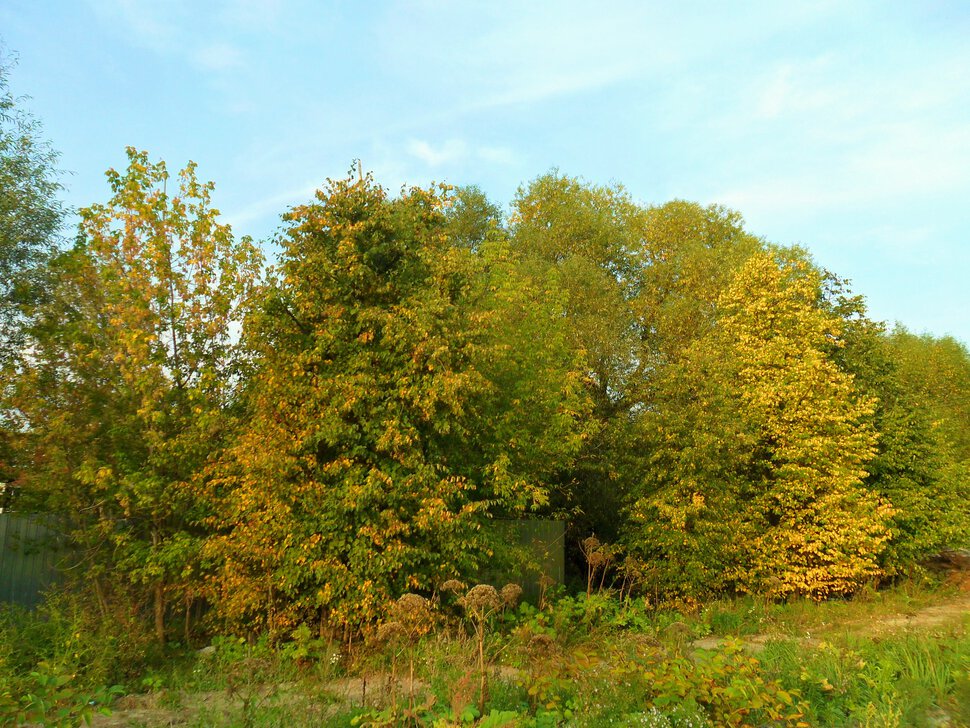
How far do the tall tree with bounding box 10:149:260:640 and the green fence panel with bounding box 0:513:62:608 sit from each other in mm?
767

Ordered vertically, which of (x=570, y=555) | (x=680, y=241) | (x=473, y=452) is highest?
(x=680, y=241)

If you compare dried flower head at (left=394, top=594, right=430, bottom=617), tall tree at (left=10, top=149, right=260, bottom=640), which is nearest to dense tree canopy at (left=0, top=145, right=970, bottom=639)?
tall tree at (left=10, top=149, right=260, bottom=640)

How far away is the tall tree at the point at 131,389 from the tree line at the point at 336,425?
0.13 feet

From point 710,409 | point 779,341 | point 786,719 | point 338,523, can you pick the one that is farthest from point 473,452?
point 779,341

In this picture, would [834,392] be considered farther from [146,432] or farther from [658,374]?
[146,432]

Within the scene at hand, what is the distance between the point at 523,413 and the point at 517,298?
9.95 feet

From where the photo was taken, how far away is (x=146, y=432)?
10.9m

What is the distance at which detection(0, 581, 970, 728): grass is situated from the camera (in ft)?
17.8

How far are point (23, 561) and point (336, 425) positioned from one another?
6.07 metres

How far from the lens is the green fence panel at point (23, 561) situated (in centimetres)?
1176

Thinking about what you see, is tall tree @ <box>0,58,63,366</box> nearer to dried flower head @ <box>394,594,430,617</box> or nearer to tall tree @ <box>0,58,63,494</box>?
tall tree @ <box>0,58,63,494</box>

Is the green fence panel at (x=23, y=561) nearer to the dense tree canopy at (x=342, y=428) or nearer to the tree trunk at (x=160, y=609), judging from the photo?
the dense tree canopy at (x=342, y=428)

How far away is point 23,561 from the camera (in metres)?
11.9

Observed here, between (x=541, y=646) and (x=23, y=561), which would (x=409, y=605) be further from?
(x=23, y=561)
